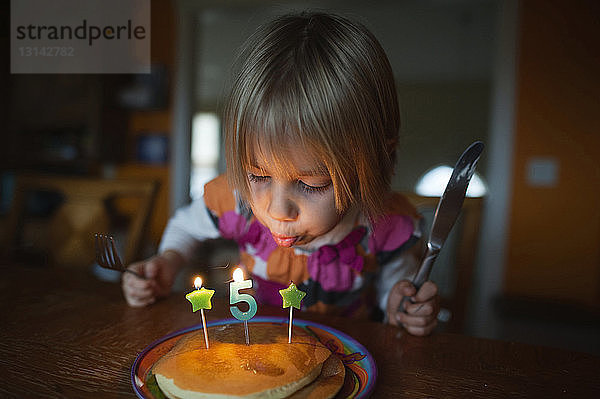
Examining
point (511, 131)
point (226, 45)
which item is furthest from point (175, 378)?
point (226, 45)

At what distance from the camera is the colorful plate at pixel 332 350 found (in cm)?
41

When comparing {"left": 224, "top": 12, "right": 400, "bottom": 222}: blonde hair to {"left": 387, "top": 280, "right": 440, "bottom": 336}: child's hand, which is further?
{"left": 387, "top": 280, "right": 440, "bottom": 336}: child's hand

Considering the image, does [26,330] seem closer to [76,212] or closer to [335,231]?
[335,231]

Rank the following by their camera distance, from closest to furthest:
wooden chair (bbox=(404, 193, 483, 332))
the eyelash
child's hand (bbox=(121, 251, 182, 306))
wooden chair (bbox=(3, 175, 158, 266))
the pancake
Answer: the pancake
the eyelash
child's hand (bbox=(121, 251, 182, 306))
wooden chair (bbox=(404, 193, 483, 332))
wooden chair (bbox=(3, 175, 158, 266))

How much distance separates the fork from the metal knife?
0.40 meters

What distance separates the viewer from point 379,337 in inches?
22.9

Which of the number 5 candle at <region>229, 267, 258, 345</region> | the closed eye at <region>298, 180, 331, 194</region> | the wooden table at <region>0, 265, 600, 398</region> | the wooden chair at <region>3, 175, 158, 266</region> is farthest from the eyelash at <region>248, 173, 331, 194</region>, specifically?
the wooden chair at <region>3, 175, 158, 266</region>

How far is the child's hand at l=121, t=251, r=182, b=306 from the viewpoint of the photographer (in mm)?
672

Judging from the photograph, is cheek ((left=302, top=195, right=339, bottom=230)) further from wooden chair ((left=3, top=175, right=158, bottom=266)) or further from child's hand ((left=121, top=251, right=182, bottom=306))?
wooden chair ((left=3, top=175, right=158, bottom=266))

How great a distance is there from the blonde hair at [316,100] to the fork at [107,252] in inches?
6.7

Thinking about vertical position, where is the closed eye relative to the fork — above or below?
above

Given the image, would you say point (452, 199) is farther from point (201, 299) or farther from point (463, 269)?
point (463, 269)

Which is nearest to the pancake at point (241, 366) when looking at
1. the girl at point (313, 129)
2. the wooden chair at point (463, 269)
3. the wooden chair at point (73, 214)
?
the girl at point (313, 129)

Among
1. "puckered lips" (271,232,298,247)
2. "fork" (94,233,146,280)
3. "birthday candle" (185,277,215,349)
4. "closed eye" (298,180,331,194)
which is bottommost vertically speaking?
"birthday candle" (185,277,215,349)
